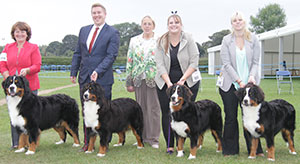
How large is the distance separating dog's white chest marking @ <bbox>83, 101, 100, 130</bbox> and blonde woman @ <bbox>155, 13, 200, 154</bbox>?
3.26 feet

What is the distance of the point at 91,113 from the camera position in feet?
14.3

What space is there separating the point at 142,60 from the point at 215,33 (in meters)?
63.5

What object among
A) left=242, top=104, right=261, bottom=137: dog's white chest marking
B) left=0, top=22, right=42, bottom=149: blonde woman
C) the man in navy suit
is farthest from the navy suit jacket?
left=242, top=104, right=261, bottom=137: dog's white chest marking

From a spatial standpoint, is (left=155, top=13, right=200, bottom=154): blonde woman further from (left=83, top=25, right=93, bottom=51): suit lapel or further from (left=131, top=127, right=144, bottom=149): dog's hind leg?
(left=83, top=25, right=93, bottom=51): suit lapel

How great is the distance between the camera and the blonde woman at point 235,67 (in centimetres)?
425

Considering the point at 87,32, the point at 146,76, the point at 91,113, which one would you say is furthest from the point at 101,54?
the point at 91,113

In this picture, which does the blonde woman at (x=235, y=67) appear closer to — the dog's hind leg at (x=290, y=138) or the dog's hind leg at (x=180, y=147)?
the dog's hind leg at (x=290, y=138)

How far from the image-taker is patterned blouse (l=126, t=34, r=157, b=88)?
504 cm

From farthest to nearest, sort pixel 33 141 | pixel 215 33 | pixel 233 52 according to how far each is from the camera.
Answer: pixel 215 33
pixel 33 141
pixel 233 52

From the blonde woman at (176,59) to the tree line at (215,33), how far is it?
47.0 metres

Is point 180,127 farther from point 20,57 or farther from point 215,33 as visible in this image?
point 215,33

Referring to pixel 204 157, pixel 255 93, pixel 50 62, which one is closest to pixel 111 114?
pixel 204 157

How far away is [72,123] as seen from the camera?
5.23 m

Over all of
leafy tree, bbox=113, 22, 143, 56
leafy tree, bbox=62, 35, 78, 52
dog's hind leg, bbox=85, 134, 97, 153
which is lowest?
dog's hind leg, bbox=85, 134, 97, 153
